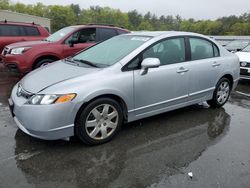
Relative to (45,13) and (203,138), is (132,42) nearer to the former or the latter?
(203,138)

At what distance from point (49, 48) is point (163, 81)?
411cm

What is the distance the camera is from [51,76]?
366 centimetres

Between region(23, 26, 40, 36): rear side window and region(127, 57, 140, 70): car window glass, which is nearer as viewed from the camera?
region(127, 57, 140, 70): car window glass

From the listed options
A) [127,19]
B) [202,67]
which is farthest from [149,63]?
[127,19]

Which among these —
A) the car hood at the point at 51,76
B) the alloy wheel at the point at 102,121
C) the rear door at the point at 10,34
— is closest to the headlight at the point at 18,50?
the rear door at the point at 10,34

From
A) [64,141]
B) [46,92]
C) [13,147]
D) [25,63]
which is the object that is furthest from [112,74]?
[25,63]

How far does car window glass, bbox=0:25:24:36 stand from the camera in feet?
31.0

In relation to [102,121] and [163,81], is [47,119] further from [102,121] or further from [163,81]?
[163,81]

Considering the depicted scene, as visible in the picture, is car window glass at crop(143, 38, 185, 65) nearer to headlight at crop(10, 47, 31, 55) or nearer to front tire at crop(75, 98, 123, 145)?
front tire at crop(75, 98, 123, 145)

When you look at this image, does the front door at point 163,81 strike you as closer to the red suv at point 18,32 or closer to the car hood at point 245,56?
the car hood at point 245,56

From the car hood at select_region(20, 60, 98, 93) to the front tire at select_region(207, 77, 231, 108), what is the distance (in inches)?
108

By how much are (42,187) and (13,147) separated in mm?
1063

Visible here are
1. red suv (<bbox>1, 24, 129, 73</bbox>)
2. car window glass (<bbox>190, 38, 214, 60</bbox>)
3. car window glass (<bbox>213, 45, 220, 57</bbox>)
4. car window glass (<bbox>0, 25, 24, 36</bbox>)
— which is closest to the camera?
car window glass (<bbox>190, 38, 214, 60</bbox>)

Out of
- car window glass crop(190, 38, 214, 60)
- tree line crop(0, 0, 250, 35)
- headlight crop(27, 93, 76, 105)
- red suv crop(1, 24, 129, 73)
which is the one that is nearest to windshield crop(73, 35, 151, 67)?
headlight crop(27, 93, 76, 105)
